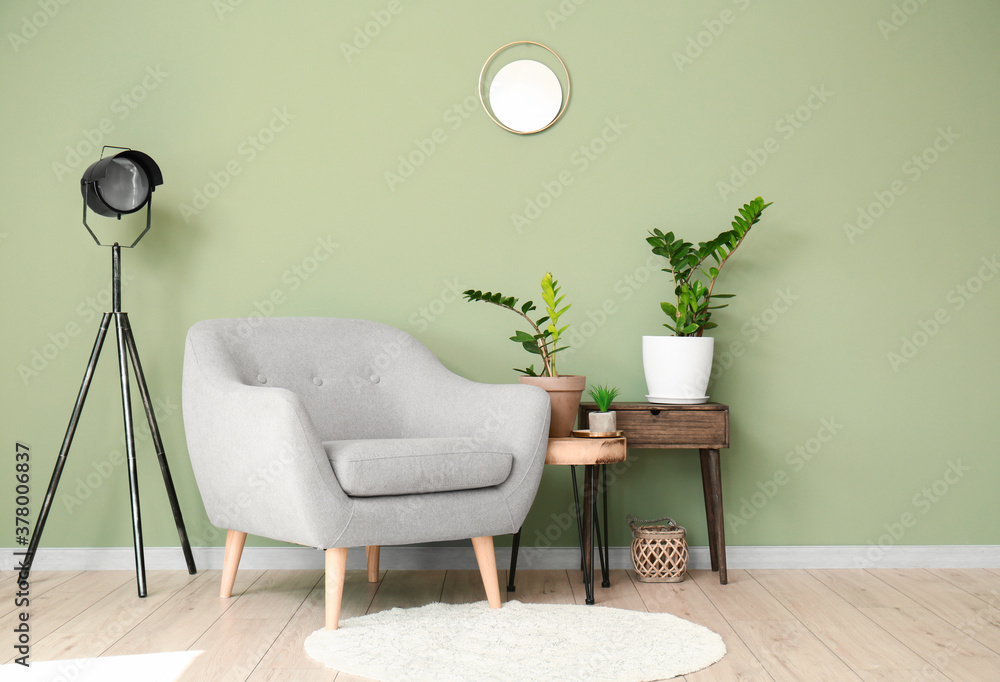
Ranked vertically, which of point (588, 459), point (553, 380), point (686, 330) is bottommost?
point (588, 459)

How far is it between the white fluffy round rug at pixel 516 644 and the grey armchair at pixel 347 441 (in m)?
0.13

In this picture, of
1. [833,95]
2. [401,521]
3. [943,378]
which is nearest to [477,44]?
[833,95]

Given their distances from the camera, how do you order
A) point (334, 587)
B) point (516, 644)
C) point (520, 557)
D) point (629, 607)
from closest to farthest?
1. point (516, 644)
2. point (334, 587)
3. point (629, 607)
4. point (520, 557)

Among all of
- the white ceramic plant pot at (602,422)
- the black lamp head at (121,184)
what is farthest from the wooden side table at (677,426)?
the black lamp head at (121,184)

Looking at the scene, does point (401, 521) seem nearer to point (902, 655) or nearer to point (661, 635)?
point (661, 635)

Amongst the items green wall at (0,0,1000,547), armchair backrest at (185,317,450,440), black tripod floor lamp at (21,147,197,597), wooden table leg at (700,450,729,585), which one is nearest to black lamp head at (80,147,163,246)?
black tripod floor lamp at (21,147,197,597)

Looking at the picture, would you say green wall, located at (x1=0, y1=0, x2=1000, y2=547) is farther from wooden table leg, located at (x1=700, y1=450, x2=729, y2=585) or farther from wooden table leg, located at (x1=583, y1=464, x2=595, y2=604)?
wooden table leg, located at (x1=583, y1=464, x2=595, y2=604)

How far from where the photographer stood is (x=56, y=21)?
2.96 meters

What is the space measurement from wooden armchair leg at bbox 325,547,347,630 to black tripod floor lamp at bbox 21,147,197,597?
2.93ft

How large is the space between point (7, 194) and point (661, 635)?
8.80 feet

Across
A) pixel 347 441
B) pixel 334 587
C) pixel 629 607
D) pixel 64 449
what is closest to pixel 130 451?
pixel 64 449

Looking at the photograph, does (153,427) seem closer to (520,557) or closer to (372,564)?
(372,564)

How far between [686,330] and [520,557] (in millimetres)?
996

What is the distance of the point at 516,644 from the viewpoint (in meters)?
1.98
